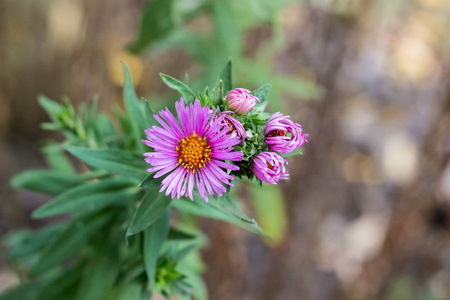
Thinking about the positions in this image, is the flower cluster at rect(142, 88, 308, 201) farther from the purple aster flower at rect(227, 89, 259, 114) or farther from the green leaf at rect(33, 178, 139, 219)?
the green leaf at rect(33, 178, 139, 219)

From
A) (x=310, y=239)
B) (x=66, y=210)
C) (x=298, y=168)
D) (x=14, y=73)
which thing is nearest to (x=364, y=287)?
(x=310, y=239)

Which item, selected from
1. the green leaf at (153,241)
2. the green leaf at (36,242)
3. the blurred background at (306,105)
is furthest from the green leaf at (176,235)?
the blurred background at (306,105)

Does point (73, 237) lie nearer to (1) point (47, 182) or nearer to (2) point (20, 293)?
(1) point (47, 182)

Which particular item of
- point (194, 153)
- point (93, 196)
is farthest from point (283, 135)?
point (93, 196)

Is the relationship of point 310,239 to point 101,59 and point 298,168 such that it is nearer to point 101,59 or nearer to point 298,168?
point 298,168

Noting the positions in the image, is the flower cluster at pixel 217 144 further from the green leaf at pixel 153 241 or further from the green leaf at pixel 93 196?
the green leaf at pixel 93 196

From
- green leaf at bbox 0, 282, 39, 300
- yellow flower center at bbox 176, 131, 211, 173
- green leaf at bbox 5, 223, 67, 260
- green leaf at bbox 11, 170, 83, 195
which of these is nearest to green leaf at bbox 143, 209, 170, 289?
yellow flower center at bbox 176, 131, 211, 173
